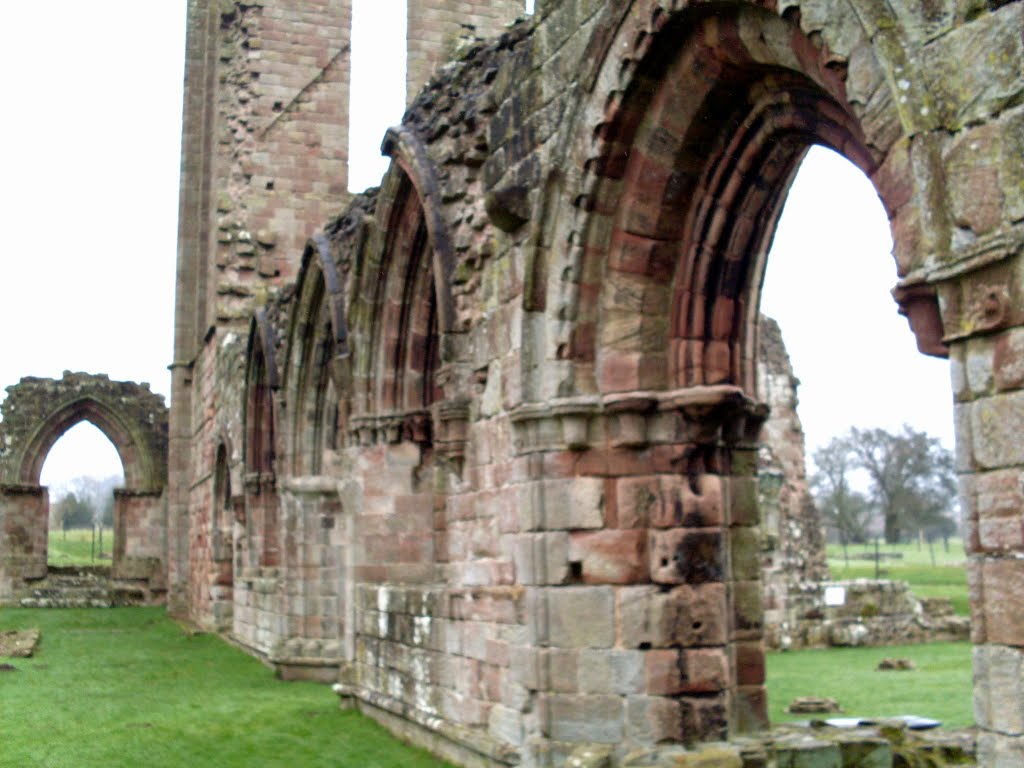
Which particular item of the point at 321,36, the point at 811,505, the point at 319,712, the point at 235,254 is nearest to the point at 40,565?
the point at 235,254

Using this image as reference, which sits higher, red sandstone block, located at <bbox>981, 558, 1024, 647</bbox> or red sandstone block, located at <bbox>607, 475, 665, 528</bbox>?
red sandstone block, located at <bbox>607, 475, 665, 528</bbox>

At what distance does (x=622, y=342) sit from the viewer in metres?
5.76

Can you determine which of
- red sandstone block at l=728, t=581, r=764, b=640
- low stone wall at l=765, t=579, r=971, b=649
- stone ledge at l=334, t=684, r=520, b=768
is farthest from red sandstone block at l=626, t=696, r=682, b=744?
low stone wall at l=765, t=579, r=971, b=649

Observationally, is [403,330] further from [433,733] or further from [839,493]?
[839,493]

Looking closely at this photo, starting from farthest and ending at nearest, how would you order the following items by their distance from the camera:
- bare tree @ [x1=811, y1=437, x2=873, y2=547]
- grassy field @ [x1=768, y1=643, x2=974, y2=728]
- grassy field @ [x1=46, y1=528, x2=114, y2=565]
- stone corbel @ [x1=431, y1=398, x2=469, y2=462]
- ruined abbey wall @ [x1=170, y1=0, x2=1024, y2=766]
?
bare tree @ [x1=811, y1=437, x2=873, y2=547]
grassy field @ [x1=46, y1=528, x2=114, y2=565]
grassy field @ [x1=768, y1=643, x2=974, y2=728]
stone corbel @ [x1=431, y1=398, x2=469, y2=462]
ruined abbey wall @ [x1=170, y1=0, x2=1024, y2=766]

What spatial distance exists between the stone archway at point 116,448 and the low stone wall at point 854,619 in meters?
15.5

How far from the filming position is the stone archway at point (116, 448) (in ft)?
86.3

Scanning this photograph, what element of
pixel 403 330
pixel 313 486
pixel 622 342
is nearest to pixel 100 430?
pixel 313 486

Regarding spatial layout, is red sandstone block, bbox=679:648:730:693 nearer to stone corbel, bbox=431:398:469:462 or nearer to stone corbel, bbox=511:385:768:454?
stone corbel, bbox=511:385:768:454

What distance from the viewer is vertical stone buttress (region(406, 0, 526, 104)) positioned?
59.0 ft

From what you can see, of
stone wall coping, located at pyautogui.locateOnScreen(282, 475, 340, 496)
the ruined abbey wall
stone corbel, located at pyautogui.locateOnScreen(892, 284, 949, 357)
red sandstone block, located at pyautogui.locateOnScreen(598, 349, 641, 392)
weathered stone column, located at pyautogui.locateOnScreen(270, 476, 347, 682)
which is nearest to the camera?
the ruined abbey wall

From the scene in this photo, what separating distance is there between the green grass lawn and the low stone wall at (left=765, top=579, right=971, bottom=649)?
566cm

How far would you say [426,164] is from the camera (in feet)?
26.3

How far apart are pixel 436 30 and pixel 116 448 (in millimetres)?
14279
